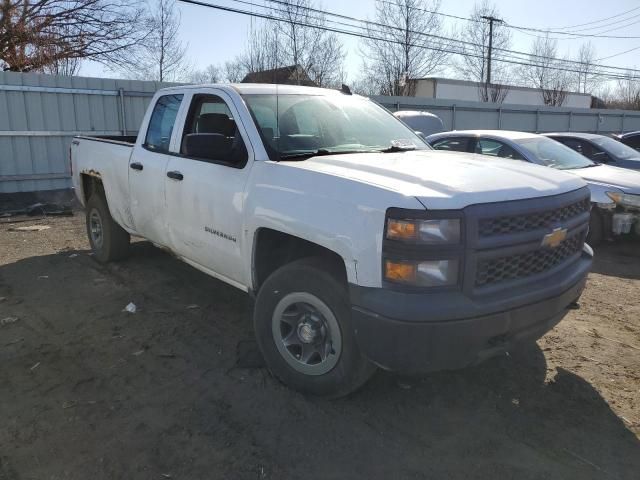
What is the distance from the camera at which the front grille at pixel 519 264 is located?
9.18 feet

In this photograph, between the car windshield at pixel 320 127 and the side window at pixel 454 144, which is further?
the side window at pixel 454 144

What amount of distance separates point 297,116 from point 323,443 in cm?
236

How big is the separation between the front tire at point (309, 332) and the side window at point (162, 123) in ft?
6.90

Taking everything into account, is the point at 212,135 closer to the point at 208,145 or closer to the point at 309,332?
the point at 208,145

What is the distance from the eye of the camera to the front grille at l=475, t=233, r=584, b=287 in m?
2.80

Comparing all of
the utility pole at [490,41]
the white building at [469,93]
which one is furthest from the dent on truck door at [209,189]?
the utility pole at [490,41]

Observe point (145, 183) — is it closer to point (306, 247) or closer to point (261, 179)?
point (261, 179)

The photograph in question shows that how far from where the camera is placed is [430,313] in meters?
2.62

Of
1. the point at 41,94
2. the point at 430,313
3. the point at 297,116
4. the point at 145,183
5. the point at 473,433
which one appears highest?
the point at 41,94

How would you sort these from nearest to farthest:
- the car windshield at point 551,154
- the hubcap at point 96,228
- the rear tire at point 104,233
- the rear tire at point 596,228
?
the rear tire at point 104,233
the hubcap at point 96,228
the rear tire at point 596,228
the car windshield at point 551,154

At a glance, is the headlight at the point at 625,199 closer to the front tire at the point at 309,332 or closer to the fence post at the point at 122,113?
the front tire at the point at 309,332

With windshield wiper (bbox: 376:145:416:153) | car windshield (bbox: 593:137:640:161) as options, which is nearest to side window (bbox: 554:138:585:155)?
car windshield (bbox: 593:137:640:161)

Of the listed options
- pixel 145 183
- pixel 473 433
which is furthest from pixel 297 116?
pixel 473 433

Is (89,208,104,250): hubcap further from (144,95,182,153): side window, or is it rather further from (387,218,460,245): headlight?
(387,218,460,245): headlight
